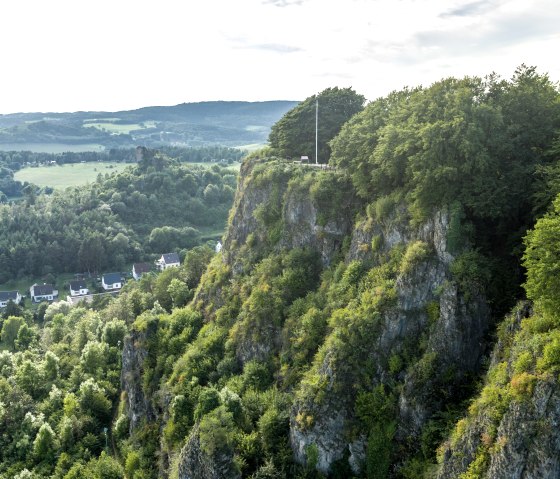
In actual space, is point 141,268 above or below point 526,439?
below

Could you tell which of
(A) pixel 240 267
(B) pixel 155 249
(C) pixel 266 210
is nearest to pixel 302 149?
(C) pixel 266 210

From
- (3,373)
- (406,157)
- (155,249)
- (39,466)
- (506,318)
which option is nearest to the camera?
(506,318)

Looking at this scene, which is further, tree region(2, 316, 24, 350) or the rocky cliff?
tree region(2, 316, 24, 350)

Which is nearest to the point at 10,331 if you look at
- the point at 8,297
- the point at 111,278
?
the point at 8,297

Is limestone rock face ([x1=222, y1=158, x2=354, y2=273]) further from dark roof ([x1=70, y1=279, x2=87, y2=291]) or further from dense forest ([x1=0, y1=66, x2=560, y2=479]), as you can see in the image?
dark roof ([x1=70, y1=279, x2=87, y2=291])

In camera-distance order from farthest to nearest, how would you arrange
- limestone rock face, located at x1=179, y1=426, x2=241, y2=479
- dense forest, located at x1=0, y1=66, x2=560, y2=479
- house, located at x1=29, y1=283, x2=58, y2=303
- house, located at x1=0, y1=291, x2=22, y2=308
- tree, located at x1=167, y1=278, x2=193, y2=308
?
house, located at x1=29, y1=283, x2=58, y2=303 → house, located at x1=0, y1=291, x2=22, y2=308 → tree, located at x1=167, y1=278, x2=193, y2=308 → limestone rock face, located at x1=179, y1=426, x2=241, y2=479 → dense forest, located at x1=0, y1=66, x2=560, y2=479

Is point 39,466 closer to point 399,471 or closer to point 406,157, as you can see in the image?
point 399,471

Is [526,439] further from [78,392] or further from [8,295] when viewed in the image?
[8,295]

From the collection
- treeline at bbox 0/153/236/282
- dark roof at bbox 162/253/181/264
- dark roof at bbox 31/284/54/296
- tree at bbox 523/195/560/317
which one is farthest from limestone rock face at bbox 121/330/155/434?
treeline at bbox 0/153/236/282
